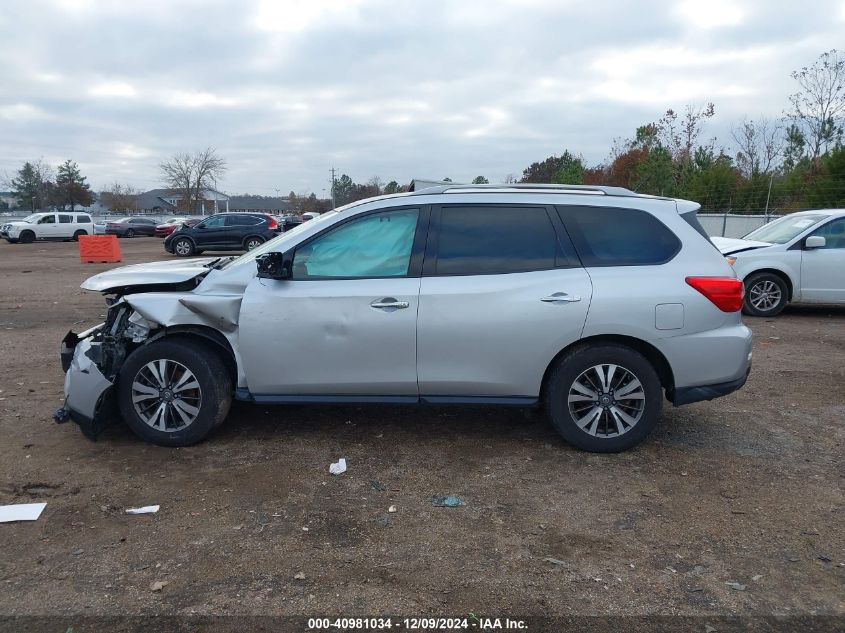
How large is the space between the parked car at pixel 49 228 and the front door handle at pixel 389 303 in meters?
35.7

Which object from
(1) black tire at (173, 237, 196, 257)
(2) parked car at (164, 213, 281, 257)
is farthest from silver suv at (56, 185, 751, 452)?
(1) black tire at (173, 237, 196, 257)

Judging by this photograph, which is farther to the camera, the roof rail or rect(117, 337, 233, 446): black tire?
the roof rail

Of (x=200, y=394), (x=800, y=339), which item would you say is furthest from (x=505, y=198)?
(x=800, y=339)

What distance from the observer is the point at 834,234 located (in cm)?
947

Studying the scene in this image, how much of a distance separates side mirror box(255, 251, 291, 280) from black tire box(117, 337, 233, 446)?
740 mm

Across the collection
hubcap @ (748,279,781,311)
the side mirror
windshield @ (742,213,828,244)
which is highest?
windshield @ (742,213,828,244)

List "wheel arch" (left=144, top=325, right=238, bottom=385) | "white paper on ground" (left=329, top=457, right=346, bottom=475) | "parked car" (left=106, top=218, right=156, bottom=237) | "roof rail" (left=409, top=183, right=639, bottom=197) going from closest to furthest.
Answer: "white paper on ground" (left=329, top=457, right=346, bottom=475), "wheel arch" (left=144, top=325, right=238, bottom=385), "roof rail" (left=409, top=183, right=639, bottom=197), "parked car" (left=106, top=218, right=156, bottom=237)

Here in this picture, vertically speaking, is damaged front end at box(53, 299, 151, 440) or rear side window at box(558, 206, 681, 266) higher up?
rear side window at box(558, 206, 681, 266)

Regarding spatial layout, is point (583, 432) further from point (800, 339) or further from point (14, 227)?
point (14, 227)

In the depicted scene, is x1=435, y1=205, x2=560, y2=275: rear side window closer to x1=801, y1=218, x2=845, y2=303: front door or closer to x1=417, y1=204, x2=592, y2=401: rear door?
x1=417, y1=204, x2=592, y2=401: rear door

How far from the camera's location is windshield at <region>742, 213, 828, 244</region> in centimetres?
970

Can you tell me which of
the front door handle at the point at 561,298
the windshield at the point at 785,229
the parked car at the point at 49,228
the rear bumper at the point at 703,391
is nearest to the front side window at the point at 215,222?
the parked car at the point at 49,228

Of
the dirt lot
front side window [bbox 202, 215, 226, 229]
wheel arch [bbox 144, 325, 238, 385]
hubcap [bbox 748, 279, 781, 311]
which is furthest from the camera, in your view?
front side window [bbox 202, 215, 226, 229]

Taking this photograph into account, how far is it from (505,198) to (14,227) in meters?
36.8
